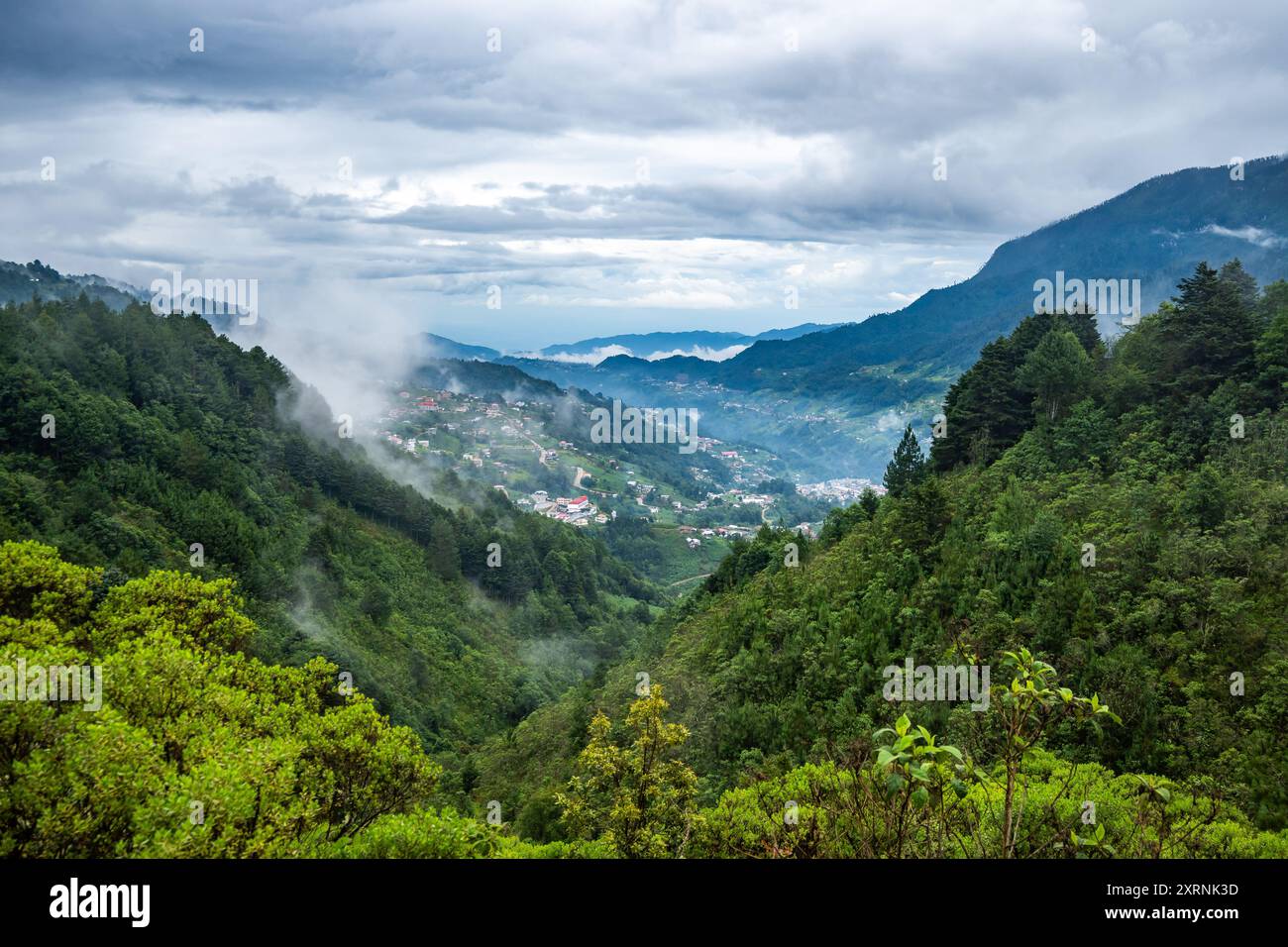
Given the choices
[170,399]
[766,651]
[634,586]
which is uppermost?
[170,399]

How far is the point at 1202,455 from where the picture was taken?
2858cm

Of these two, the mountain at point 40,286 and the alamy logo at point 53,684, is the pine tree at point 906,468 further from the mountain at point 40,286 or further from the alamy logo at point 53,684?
the mountain at point 40,286

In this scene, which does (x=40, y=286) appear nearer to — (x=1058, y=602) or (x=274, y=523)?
(x=274, y=523)

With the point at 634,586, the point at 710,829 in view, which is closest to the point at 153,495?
the point at 710,829

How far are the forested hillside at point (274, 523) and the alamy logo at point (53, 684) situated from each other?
51.5 feet

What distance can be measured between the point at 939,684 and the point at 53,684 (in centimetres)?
2187

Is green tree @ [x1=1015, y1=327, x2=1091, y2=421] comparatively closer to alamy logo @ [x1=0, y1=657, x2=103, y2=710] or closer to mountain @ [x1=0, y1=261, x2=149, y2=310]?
alamy logo @ [x1=0, y1=657, x2=103, y2=710]

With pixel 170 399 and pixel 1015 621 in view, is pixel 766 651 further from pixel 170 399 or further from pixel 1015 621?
pixel 170 399

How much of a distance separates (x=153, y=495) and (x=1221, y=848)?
59.2 meters

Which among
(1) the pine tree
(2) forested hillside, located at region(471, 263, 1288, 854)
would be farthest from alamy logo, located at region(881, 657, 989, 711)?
(1) the pine tree
